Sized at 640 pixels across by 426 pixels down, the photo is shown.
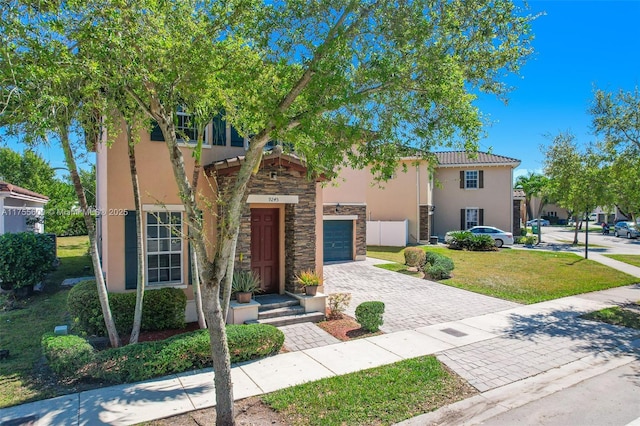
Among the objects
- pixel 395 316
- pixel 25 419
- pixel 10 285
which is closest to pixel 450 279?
pixel 395 316

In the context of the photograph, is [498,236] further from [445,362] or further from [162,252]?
[162,252]

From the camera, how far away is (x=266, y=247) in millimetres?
11516

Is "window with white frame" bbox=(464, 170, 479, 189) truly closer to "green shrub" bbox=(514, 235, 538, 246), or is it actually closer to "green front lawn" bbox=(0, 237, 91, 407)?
"green shrub" bbox=(514, 235, 538, 246)

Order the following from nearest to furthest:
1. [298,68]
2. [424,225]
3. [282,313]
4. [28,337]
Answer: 1. [298,68]
2. [28,337]
3. [282,313]
4. [424,225]

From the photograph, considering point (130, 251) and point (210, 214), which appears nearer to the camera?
point (130, 251)

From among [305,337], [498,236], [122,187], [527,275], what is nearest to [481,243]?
[498,236]

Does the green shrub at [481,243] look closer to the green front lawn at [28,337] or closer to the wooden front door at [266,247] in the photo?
the wooden front door at [266,247]

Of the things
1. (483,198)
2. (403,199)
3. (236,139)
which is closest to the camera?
(236,139)

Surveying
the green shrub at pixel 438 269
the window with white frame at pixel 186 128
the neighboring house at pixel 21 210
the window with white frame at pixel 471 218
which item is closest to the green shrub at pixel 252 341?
the window with white frame at pixel 186 128

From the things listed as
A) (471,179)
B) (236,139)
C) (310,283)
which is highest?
(471,179)

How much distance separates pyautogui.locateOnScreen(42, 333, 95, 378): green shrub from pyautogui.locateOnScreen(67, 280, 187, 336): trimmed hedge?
4.29 feet

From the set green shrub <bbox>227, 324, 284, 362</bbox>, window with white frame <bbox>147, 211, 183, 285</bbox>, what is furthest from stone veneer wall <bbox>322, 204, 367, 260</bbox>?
green shrub <bbox>227, 324, 284, 362</bbox>

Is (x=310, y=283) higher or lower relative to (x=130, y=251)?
lower

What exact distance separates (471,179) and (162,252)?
28.6 metres
